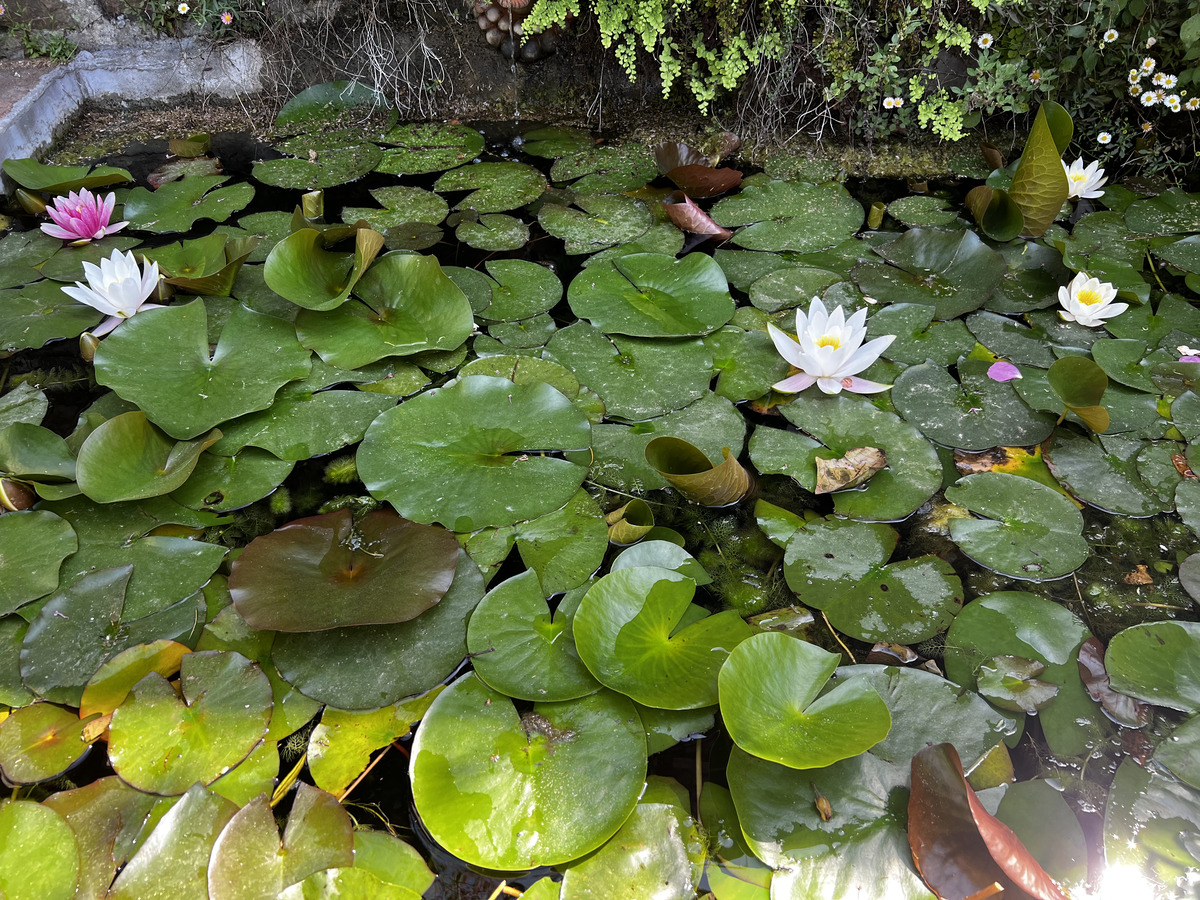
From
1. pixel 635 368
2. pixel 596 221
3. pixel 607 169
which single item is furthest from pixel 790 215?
pixel 635 368

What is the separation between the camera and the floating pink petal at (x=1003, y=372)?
2104mm

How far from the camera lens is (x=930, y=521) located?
1762 mm

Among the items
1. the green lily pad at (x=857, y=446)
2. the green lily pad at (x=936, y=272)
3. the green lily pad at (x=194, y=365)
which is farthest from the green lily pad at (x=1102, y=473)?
the green lily pad at (x=194, y=365)

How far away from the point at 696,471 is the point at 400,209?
1.97 meters

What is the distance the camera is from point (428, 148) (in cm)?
347

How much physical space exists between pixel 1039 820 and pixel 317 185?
3.39 metres

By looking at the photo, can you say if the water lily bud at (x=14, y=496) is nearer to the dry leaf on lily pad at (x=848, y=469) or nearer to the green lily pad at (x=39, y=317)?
the green lily pad at (x=39, y=317)

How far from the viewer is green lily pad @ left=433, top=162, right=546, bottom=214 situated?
3010mm

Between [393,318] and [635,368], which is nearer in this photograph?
[635,368]

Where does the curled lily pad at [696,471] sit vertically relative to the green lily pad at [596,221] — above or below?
below

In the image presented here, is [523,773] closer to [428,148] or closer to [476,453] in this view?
[476,453]

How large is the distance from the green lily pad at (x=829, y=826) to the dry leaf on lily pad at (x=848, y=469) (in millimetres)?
712

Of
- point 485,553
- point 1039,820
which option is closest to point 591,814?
point 485,553

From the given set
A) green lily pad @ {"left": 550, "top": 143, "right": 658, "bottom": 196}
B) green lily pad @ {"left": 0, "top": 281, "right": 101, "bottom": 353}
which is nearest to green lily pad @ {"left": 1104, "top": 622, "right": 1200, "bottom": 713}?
green lily pad @ {"left": 550, "top": 143, "right": 658, "bottom": 196}
